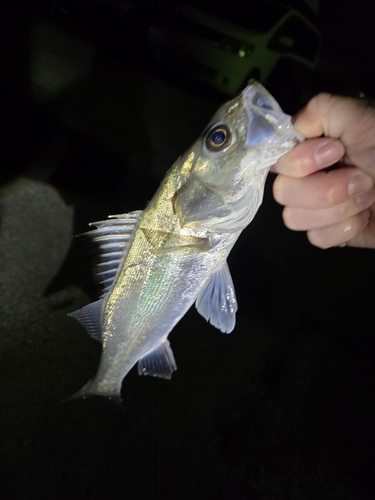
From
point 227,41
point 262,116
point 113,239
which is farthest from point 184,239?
point 227,41

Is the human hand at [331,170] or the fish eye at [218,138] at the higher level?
the fish eye at [218,138]

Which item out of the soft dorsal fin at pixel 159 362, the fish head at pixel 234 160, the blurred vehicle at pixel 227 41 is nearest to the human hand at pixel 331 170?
the fish head at pixel 234 160

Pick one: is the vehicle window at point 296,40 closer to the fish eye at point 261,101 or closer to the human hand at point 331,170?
the human hand at point 331,170

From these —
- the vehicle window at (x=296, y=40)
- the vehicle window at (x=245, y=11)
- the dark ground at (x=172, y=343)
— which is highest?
the vehicle window at (x=245, y=11)

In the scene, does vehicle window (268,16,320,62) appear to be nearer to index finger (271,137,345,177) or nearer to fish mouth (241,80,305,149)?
index finger (271,137,345,177)

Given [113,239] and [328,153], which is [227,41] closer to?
[328,153]
